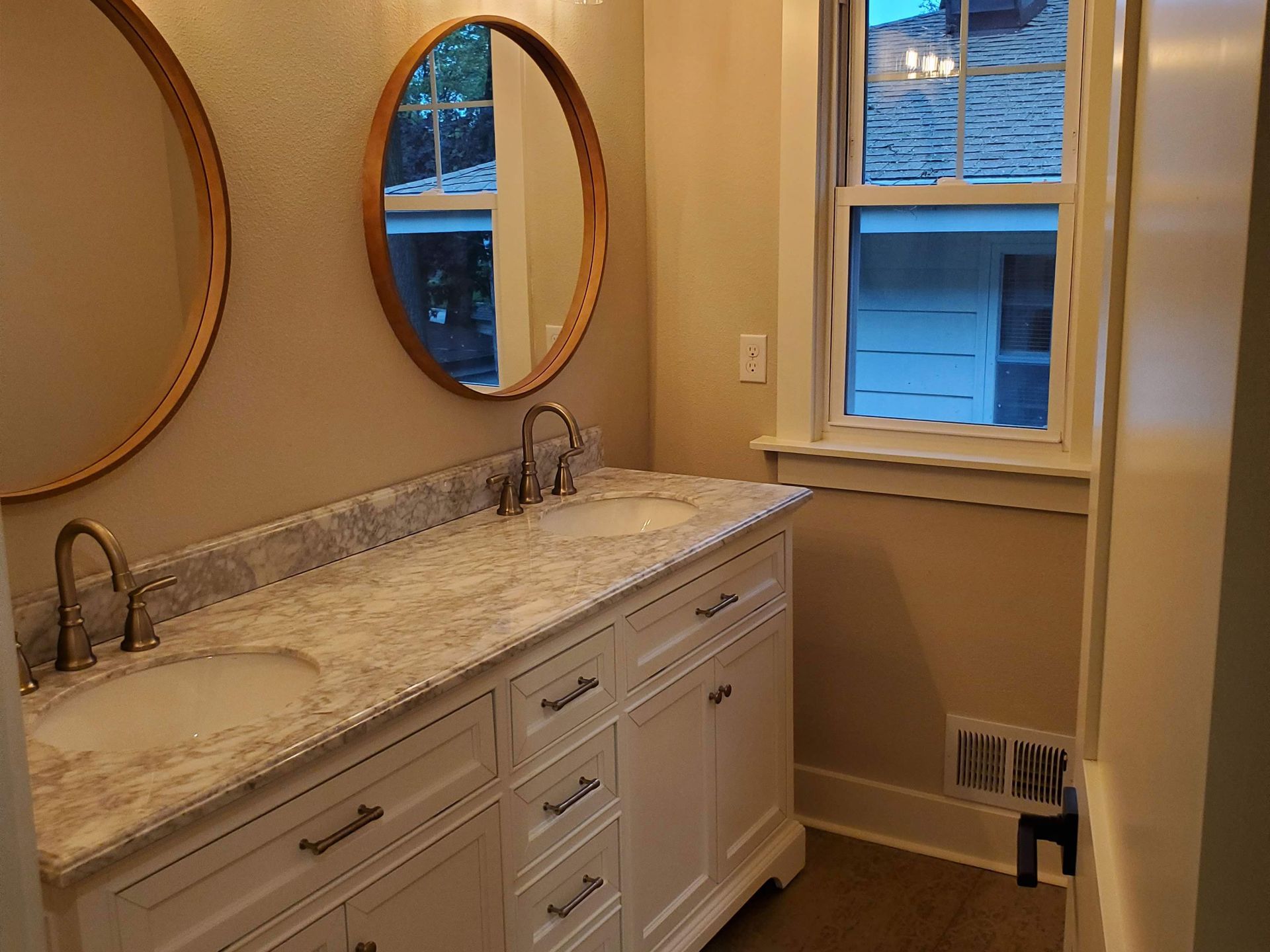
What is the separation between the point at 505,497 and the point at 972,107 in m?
1.31

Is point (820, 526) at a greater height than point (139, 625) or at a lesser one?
lesser

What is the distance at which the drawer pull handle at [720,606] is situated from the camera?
6.83 feet

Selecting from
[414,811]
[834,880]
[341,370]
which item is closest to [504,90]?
[341,370]

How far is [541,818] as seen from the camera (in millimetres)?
1677

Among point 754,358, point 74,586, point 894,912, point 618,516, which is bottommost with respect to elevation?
point 894,912

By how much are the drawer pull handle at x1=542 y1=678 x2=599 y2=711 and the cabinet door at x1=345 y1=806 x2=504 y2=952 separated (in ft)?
0.57

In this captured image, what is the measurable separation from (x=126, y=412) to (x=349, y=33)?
31.1 inches

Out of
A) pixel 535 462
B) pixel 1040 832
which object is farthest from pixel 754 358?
pixel 1040 832

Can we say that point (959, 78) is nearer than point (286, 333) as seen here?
No

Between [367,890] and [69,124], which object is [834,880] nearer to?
[367,890]

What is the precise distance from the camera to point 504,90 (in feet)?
7.64

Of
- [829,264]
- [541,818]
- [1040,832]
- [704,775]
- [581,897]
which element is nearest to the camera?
[1040,832]

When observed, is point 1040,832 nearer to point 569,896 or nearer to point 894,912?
point 569,896

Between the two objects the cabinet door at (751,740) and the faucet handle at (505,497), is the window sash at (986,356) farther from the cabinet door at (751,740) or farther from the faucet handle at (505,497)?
the faucet handle at (505,497)
